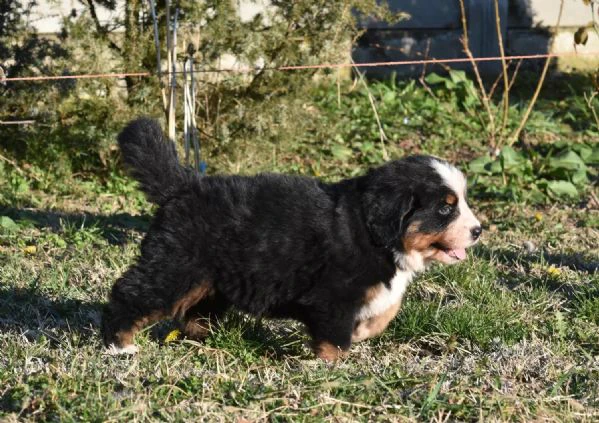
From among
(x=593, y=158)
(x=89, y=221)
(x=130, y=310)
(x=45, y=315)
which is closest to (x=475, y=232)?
(x=130, y=310)

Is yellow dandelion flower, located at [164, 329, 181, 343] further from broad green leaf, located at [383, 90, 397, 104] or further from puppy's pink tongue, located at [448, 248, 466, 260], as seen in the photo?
broad green leaf, located at [383, 90, 397, 104]

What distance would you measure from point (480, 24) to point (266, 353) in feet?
25.2

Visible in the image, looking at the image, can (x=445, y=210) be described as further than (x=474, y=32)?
No

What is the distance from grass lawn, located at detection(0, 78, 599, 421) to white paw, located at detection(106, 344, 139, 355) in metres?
0.05

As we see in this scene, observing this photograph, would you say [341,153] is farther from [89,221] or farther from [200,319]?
[200,319]

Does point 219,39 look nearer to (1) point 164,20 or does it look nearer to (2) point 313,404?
(1) point 164,20

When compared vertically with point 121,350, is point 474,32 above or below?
above

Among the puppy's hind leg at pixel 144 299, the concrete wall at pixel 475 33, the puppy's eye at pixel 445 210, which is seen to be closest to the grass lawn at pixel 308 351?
the puppy's hind leg at pixel 144 299

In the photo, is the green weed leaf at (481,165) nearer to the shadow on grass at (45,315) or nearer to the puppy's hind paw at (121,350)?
the shadow on grass at (45,315)

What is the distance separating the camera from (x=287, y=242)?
466cm

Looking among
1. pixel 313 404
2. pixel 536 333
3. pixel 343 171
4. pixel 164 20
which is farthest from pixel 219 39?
pixel 313 404

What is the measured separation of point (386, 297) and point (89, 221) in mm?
3593

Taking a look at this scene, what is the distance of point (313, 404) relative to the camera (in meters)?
3.95

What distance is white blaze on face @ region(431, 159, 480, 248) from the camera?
15.5 feet
